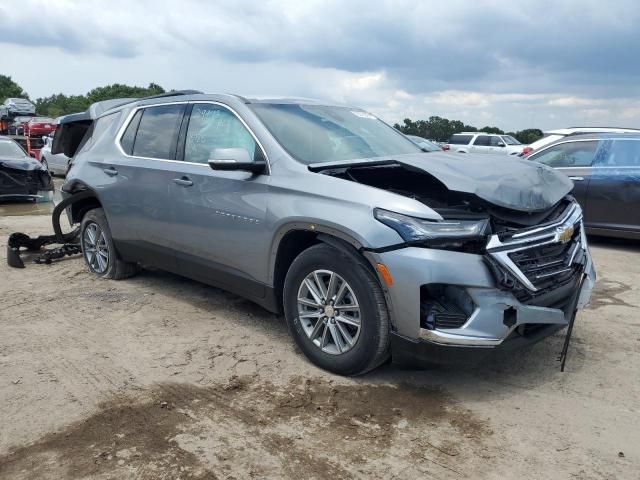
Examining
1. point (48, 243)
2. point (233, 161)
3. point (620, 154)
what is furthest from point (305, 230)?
point (620, 154)

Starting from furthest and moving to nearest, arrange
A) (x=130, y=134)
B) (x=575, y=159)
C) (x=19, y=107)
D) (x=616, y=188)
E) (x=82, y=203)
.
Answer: (x=19, y=107) → (x=575, y=159) → (x=616, y=188) → (x=82, y=203) → (x=130, y=134)

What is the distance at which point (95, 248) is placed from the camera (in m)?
6.36

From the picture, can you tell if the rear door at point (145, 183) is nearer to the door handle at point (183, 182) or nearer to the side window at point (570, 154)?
the door handle at point (183, 182)

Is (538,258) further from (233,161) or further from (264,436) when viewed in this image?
(233,161)

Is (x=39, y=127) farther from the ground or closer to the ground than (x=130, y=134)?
farther from the ground

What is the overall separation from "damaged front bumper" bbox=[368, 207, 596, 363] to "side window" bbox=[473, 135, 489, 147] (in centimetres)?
2641

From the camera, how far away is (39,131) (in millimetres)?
27828

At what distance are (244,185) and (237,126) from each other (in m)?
0.53

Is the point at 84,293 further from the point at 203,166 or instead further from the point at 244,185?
the point at 244,185

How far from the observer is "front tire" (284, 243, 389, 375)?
3.55 metres

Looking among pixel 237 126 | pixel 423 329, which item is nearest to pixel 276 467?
pixel 423 329

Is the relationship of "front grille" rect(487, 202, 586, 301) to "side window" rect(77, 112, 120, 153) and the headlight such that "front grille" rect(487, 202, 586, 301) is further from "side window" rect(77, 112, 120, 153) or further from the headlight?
"side window" rect(77, 112, 120, 153)

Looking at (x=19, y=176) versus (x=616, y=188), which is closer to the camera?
(x=616, y=188)

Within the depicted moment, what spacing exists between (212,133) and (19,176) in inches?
385
